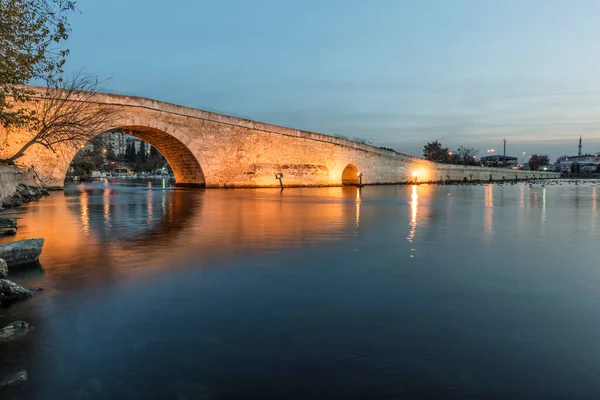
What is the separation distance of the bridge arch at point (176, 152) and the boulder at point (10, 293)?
2110cm

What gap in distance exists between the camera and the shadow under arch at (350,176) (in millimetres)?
38531

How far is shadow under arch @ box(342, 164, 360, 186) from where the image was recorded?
126ft

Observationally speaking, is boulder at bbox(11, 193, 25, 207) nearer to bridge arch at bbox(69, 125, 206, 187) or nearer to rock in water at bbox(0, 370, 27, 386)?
bridge arch at bbox(69, 125, 206, 187)

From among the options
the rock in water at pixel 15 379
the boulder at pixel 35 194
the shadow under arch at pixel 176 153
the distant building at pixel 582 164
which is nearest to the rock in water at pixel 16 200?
the boulder at pixel 35 194

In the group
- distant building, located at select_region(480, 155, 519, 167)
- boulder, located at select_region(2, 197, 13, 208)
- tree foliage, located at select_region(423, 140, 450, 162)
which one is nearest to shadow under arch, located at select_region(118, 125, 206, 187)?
boulder, located at select_region(2, 197, 13, 208)

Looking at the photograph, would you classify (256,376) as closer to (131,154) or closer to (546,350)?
(546,350)

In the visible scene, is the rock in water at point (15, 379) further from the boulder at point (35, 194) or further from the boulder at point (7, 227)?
the boulder at point (35, 194)

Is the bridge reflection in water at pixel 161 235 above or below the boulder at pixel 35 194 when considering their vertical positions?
below

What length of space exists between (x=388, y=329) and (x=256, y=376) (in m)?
1.18

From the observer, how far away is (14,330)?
319 centimetres

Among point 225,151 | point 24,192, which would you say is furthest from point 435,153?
point 24,192

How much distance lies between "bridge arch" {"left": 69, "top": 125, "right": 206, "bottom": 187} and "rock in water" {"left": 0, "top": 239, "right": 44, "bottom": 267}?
1922 cm

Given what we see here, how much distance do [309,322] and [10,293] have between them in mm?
2918

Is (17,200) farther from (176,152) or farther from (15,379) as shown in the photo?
(15,379)
